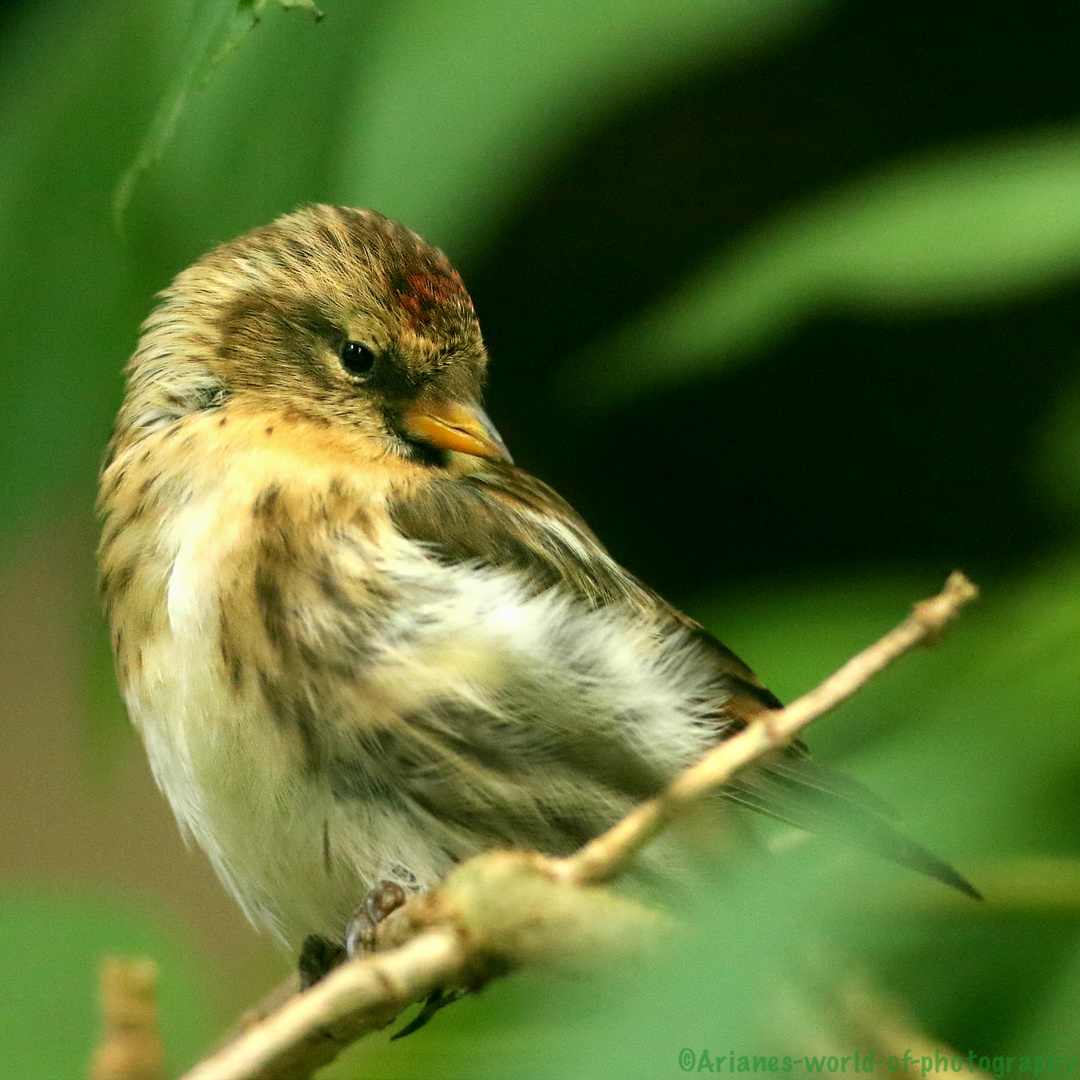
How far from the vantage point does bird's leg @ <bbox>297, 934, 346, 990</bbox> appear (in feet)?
6.71

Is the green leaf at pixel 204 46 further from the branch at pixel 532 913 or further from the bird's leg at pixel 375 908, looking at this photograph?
the bird's leg at pixel 375 908

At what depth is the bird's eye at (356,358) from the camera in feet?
7.25

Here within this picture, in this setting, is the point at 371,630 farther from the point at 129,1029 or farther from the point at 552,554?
the point at 129,1029

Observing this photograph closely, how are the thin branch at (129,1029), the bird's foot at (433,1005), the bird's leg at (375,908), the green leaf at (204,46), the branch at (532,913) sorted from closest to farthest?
1. the branch at (532,913)
2. the green leaf at (204,46)
3. the thin branch at (129,1029)
4. the bird's leg at (375,908)
5. the bird's foot at (433,1005)

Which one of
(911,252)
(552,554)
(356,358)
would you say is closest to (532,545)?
(552,554)

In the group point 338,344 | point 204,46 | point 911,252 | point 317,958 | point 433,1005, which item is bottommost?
point 433,1005

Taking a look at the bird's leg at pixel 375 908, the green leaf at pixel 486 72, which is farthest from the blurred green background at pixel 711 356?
the bird's leg at pixel 375 908

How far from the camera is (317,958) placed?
6.77 feet

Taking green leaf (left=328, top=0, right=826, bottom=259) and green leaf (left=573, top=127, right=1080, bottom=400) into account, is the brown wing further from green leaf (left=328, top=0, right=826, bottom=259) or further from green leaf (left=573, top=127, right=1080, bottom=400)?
green leaf (left=328, top=0, right=826, bottom=259)

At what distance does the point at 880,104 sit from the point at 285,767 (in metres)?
2.16

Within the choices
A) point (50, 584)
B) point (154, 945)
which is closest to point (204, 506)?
point (154, 945)

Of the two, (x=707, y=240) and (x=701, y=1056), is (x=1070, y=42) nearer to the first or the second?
(x=707, y=240)

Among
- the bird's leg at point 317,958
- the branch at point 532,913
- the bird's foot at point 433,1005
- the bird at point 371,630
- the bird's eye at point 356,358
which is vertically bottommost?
the bird's foot at point 433,1005

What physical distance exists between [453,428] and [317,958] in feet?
2.37
